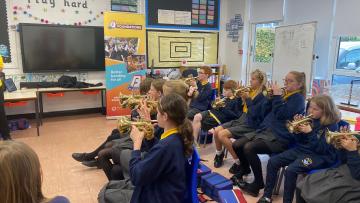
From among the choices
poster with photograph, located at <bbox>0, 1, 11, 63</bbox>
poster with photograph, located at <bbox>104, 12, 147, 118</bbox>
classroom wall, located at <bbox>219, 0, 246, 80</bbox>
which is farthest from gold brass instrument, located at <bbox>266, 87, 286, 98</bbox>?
poster with photograph, located at <bbox>0, 1, 11, 63</bbox>

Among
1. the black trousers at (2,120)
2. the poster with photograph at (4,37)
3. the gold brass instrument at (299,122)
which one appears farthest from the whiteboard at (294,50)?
the poster with photograph at (4,37)

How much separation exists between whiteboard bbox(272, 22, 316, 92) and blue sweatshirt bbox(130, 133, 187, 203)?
3.87 m

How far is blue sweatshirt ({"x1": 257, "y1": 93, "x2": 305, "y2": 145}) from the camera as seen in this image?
2909 millimetres

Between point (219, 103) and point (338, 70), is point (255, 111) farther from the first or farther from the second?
point (338, 70)

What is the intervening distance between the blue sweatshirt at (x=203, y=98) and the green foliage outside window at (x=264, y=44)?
2.46 m

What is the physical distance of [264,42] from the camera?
635 cm

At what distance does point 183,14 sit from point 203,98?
3.24 meters

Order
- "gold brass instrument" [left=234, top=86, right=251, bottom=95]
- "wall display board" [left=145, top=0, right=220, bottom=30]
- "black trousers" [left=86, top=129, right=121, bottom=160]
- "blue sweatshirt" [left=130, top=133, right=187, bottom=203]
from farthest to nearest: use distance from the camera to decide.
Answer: "wall display board" [left=145, top=0, right=220, bottom=30]
"gold brass instrument" [left=234, top=86, right=251, bottom=95]
"black trousers" [left=86, top=129, right=121, bottom=160]
"blue sweatshirt" [left=130, top=133, right=187, bottom=203]

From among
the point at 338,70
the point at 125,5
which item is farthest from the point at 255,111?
the point at 125,5

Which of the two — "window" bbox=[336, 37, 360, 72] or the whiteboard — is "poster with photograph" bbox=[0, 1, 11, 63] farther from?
"window" bbox=[336, 37, 360, 72]

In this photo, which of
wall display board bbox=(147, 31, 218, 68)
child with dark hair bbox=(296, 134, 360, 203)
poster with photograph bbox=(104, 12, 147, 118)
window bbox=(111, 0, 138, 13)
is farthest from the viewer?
wall display board bbox=(147, 31, 218, 68)

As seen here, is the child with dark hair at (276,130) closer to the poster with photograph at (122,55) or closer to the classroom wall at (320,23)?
the classroom wall at (320,23)

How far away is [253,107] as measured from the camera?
3311 millimetres

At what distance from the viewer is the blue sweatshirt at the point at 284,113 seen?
2.91 metres
